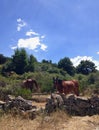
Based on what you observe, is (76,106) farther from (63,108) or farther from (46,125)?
(46,125)

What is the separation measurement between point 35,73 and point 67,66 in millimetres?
28399

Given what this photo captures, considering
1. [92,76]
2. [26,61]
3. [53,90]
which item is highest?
[26,61]

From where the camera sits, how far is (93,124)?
10.6 meters

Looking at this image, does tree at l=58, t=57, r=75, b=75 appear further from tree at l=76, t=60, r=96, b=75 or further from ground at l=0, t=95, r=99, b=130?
ground at l=0, t=95, r=99, b=130

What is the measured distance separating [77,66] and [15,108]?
5596 cm

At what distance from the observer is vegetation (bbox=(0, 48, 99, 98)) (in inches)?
790

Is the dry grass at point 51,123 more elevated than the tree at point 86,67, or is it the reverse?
the tree at point 86,67

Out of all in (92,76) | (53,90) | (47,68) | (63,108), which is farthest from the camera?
(47,68)

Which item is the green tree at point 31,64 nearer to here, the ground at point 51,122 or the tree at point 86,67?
the tree at point 86,67

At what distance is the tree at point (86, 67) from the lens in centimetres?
6538

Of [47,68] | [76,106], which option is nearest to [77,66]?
[47,68]

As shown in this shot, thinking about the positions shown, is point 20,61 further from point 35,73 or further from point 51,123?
point 51,123

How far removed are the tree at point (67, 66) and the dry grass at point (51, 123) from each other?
46.9 metres

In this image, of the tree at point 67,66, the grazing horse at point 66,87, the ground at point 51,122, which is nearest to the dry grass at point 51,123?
the ground at point 51,122
